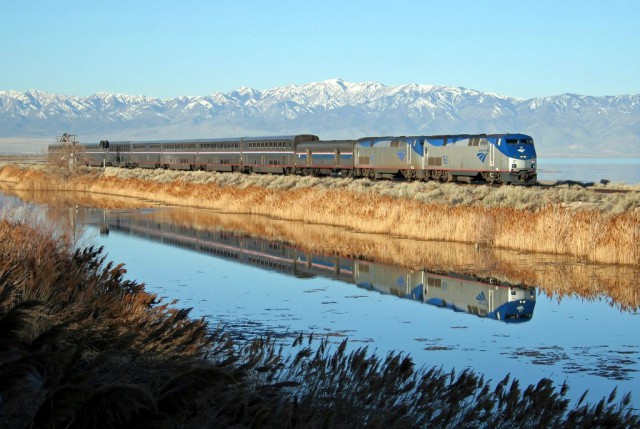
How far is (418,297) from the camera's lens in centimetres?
2192

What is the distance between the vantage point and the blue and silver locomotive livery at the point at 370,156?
50.2 m

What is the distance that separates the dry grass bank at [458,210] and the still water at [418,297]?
1149 millimetres

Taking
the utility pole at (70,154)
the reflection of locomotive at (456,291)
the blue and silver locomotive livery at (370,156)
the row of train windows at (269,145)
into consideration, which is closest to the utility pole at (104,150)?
the blue and silver locomotive livery at (370,156)

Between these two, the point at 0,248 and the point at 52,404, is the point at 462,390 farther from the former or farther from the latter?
the point at 0,248

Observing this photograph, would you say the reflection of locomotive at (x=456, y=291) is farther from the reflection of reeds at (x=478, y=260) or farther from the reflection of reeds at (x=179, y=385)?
the reflection of reeds at (x=179, y=385)

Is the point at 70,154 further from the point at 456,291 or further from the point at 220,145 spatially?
the point at 456,291

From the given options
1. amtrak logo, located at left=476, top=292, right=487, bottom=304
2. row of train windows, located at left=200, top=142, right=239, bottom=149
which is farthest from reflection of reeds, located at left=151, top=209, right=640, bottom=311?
row of train windows, located at left=200, top=142, right=239, bottom=149

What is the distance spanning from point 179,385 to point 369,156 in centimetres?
5631

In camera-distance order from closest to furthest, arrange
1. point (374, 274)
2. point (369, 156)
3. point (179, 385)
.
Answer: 1. point (179, 385)
2. point (374, 274)
3. point (369, 156)

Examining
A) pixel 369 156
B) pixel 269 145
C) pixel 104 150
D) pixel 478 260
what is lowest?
pixel 478 260

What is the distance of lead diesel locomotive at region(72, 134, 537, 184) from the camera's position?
50188mm

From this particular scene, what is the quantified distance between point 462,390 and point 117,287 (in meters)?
9.48

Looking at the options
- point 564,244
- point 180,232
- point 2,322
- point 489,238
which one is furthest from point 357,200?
point 2,322

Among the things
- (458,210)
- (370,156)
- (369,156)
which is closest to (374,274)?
(458,210)
